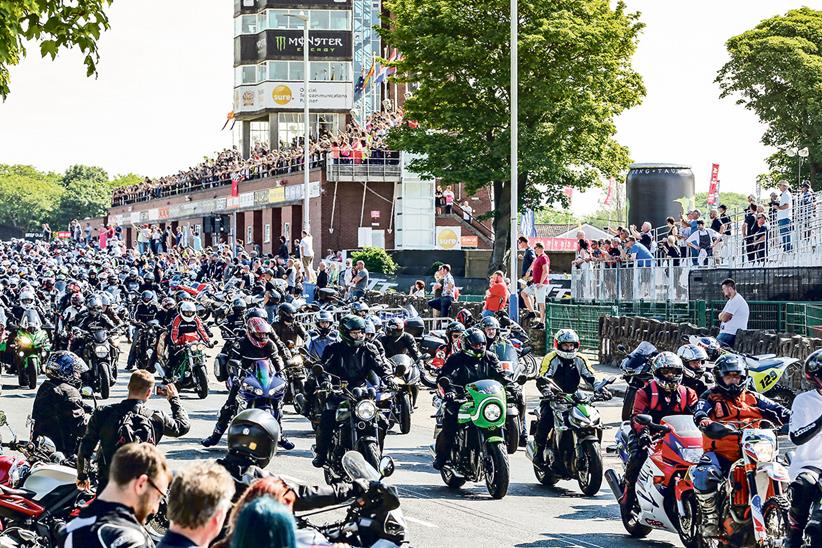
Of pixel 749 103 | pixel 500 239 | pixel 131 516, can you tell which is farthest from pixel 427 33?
pixel 131 516

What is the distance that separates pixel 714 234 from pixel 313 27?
5665 cm

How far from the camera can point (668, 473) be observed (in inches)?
468

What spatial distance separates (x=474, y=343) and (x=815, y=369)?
615 cm

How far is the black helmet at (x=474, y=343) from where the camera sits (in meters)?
15.4

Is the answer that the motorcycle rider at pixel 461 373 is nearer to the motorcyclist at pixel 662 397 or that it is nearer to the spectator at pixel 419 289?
the motorcyclist at pixel 662 397

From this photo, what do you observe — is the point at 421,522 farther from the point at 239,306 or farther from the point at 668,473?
the point at 239,306

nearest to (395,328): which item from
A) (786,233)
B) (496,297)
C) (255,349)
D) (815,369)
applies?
(255,349)

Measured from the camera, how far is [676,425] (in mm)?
11906

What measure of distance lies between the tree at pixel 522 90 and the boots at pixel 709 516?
3549cm

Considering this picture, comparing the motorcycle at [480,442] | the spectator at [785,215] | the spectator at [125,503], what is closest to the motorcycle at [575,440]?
the motorcycle at [480,442]

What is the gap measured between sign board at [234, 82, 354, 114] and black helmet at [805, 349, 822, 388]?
72825mm

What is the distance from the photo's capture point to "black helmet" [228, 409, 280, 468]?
8.36 meters

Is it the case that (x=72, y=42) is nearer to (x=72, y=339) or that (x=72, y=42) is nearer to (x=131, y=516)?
(x=131, y=516)

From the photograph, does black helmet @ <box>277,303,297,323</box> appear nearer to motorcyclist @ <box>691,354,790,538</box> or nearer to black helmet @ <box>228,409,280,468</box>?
motorcyclist @ <box>691,354,790,538</box>
